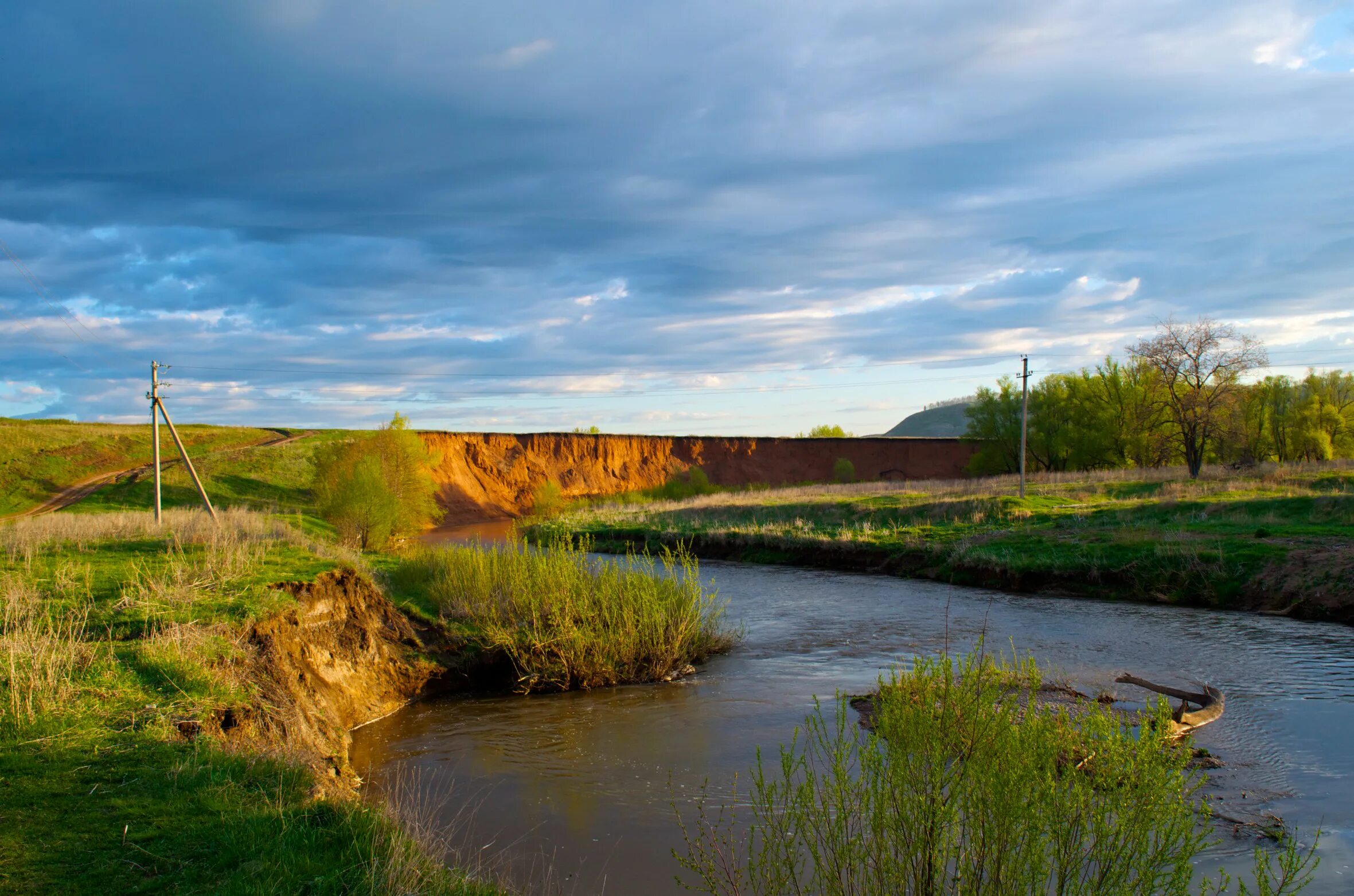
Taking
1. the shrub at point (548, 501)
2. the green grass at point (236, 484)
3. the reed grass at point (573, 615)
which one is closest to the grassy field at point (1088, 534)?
the reed grass at point (573, 615)

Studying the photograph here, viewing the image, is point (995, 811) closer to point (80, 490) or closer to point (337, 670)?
point (337, 670)

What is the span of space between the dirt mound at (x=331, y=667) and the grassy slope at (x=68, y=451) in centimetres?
3757

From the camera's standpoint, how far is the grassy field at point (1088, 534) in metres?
18.6

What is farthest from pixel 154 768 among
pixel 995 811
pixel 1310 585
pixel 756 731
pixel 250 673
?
pixel 1310 585

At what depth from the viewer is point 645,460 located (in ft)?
282

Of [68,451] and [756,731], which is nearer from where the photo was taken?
[756,731]

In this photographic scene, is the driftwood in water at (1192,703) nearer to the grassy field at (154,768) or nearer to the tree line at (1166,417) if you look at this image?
the grassy field at (154,768)

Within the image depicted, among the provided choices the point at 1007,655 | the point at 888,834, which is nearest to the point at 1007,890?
the point at 888,834

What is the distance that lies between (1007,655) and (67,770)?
39.6 feet

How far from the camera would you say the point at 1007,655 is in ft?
42.9

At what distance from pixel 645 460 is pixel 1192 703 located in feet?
250

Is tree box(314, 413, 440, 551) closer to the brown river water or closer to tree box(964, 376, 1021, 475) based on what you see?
the brown river water

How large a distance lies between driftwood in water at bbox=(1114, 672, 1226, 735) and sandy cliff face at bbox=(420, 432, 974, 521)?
197 ft

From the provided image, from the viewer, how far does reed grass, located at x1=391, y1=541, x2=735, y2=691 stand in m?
12.0
